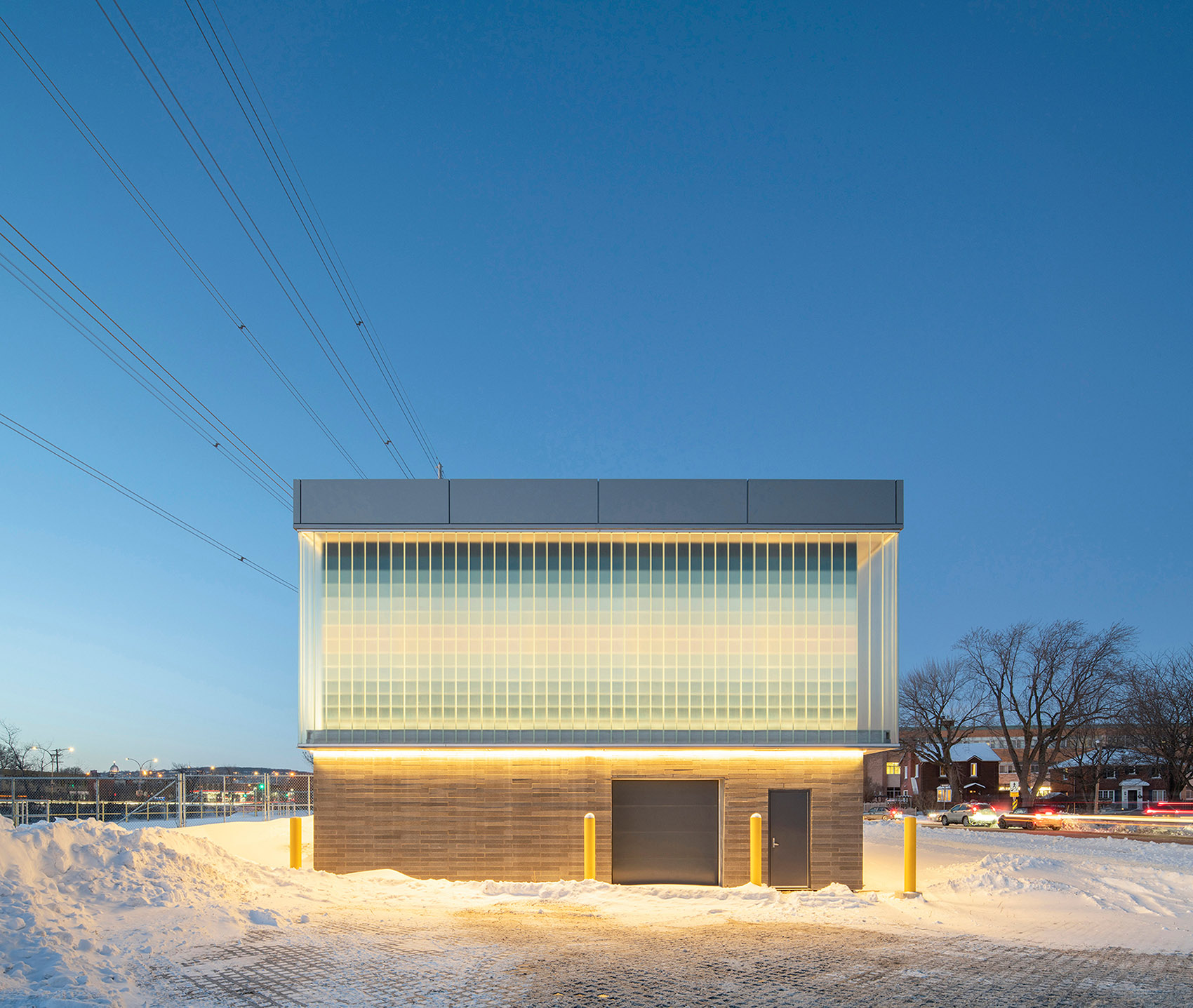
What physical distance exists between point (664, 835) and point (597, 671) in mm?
3239

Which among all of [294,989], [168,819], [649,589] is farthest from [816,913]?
[168,819]

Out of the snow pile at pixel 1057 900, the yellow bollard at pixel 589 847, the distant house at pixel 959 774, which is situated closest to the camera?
the snow pile at pixel 1057 900

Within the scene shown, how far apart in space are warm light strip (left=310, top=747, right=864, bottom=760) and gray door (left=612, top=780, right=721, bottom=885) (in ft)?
2.07

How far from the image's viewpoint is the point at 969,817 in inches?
1914

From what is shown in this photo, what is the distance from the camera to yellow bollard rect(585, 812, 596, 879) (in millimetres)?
15133

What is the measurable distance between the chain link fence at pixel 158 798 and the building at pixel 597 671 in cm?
1250

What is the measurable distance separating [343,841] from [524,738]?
367 centimetres

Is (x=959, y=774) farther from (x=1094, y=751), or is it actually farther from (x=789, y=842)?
(x=789, y=842)

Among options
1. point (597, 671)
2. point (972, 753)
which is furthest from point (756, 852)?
point (972, 753)

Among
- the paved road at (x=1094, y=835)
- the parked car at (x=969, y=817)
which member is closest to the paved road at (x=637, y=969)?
the paved road at (x=1094, y=835)

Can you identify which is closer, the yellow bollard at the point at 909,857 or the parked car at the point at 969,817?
the yellow bollard at the point at 909,857

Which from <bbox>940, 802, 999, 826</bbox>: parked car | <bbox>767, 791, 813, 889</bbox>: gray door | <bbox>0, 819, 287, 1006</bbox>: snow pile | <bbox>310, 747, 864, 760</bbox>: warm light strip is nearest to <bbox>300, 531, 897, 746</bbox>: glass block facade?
<bbox>310, 747, 864, 760</bbox>: warm light strip

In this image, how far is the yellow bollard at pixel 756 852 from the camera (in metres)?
15.4

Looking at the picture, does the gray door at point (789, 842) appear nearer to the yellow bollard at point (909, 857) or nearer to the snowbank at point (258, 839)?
A: the yellow bollard at point (909, 857)
